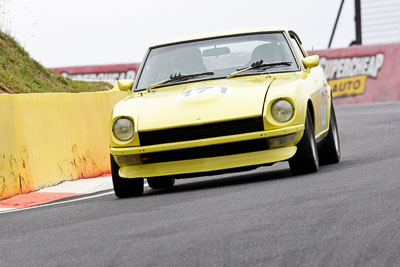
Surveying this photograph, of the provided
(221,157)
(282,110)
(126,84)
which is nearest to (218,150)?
(221,157)

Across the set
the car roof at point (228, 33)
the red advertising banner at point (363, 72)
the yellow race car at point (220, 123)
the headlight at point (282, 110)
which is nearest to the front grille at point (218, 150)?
the yellow race car at point (220, 123)

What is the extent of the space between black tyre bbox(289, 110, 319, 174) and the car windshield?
2.97 ft

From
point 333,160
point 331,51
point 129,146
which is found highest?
point 129,146

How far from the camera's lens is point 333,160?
31.7ft

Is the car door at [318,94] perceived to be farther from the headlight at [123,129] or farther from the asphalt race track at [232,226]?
the headlight at [123,129]

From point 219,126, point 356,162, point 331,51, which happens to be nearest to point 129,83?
point 219,126

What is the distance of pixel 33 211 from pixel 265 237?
3.34 m

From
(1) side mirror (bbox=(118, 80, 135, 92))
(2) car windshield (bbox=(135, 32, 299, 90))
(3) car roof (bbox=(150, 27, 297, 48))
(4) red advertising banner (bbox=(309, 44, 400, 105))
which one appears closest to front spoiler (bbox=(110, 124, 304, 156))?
(2) car windshield (bbox=(135, 32, 299, 90))

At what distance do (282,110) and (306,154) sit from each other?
0.45 meters

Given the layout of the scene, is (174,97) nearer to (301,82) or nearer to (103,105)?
(301,82)

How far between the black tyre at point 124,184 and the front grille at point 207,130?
1.81 feet

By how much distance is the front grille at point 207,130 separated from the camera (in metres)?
7.72

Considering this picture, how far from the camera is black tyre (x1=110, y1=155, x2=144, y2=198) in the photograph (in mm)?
8234

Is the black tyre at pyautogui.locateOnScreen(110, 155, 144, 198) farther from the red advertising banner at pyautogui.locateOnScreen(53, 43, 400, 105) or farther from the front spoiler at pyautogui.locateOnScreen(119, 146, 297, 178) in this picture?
the red advertising banner at pyautogui.locateOnScreen(53, 43, 400, 105)
